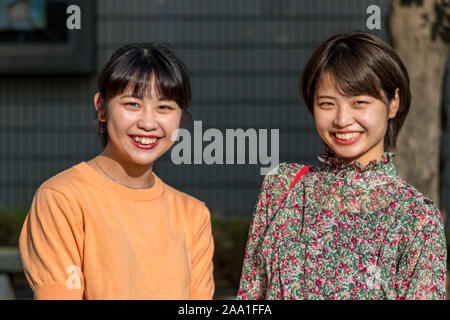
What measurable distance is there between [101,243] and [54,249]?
0.50ft

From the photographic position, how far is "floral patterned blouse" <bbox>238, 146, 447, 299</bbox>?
2.47m

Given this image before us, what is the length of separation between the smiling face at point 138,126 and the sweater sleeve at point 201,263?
31 cm

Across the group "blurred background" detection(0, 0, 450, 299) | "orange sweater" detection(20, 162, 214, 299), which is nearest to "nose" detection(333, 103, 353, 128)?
"orange sweater" detection(20, 162, 214, 299)

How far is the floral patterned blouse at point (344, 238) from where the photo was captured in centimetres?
247

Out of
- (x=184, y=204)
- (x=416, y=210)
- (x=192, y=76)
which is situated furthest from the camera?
(x=192, y=76)

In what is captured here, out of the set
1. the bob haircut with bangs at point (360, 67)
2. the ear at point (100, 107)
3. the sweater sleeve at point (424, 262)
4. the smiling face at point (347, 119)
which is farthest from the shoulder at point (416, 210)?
the ear at point (100, 107)

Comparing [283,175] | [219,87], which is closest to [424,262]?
[283,175]

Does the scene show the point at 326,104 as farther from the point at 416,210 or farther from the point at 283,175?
the point at 416,210

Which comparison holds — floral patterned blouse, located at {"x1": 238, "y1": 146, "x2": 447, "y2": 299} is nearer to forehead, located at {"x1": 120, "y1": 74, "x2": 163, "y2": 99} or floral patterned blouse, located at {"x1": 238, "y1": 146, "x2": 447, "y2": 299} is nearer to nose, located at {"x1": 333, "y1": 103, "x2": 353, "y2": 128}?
nose, located at {"x1": 333, "y1": 103, "x2": 353, "y2": 128}

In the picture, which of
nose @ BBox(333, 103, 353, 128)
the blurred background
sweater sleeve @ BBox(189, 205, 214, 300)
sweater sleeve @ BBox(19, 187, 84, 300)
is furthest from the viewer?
the blurred background

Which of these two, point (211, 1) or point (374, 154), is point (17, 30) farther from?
point (374, 154)

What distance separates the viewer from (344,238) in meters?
2.55
